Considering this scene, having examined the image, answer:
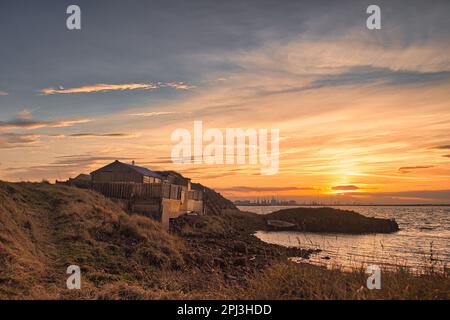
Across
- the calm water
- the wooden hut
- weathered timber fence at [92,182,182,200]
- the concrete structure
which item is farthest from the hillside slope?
the wooden hut

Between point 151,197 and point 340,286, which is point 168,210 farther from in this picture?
point 340,286

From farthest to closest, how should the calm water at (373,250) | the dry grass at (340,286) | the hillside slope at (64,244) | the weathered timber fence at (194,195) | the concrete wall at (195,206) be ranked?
1. the weathered timber fence at (194,195)
2. the concrete wall at (195,206)
3. the calm water at (373,250)
4. the hillside slope at (64,244)
5. the dry grass at (340,286)

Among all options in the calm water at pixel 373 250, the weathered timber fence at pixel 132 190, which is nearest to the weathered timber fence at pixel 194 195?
the calm water at pixel 373 250

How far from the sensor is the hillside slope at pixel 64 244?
11688 millimetres

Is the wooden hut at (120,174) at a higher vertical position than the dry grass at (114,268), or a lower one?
higher

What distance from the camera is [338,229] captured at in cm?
7756

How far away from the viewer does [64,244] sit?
17844mm

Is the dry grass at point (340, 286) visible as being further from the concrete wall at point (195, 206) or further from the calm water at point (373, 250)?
the concrete wall at point (195, 206)

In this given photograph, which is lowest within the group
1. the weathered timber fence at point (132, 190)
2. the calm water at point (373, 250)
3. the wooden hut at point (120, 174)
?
the calm water at point (373, 250)

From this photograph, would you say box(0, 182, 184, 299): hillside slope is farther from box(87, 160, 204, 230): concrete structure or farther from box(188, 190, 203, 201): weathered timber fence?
box(188, 190, 203, 201): weathered timber fence

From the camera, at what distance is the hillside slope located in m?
11.7
